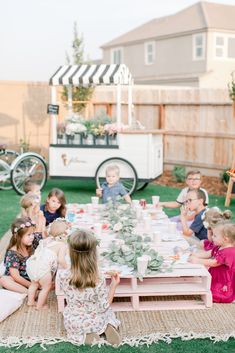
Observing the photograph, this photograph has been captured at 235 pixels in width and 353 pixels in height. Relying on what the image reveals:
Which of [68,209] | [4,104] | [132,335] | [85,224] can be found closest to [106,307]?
[132,335]

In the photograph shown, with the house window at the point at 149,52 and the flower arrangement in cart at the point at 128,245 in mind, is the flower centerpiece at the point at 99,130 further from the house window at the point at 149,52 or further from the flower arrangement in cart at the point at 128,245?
the house window at the point at 149,52

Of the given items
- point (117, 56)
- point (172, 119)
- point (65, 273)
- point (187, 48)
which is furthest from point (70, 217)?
point (117, 56)

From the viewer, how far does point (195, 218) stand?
5340 mm

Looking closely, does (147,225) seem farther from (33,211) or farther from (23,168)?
(23,168)

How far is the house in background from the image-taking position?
20.5m

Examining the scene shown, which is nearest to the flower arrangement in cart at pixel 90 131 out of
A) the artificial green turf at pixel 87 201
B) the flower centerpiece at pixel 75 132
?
the flower centerpiece at pixel 75 132

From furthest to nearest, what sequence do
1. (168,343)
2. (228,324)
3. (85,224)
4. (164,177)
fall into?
(164,177) → (85,224) → (228,324) → (168,343)

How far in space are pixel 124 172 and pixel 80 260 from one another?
510 cm

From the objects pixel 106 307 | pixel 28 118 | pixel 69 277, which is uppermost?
pixel 28 118

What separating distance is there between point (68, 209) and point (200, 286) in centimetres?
242

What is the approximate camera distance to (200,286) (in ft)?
12.8

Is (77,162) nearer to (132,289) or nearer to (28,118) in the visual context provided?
(28,118)

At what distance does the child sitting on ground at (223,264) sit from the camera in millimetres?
3914

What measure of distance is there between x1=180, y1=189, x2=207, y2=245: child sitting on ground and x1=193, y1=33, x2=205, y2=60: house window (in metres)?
16.2
